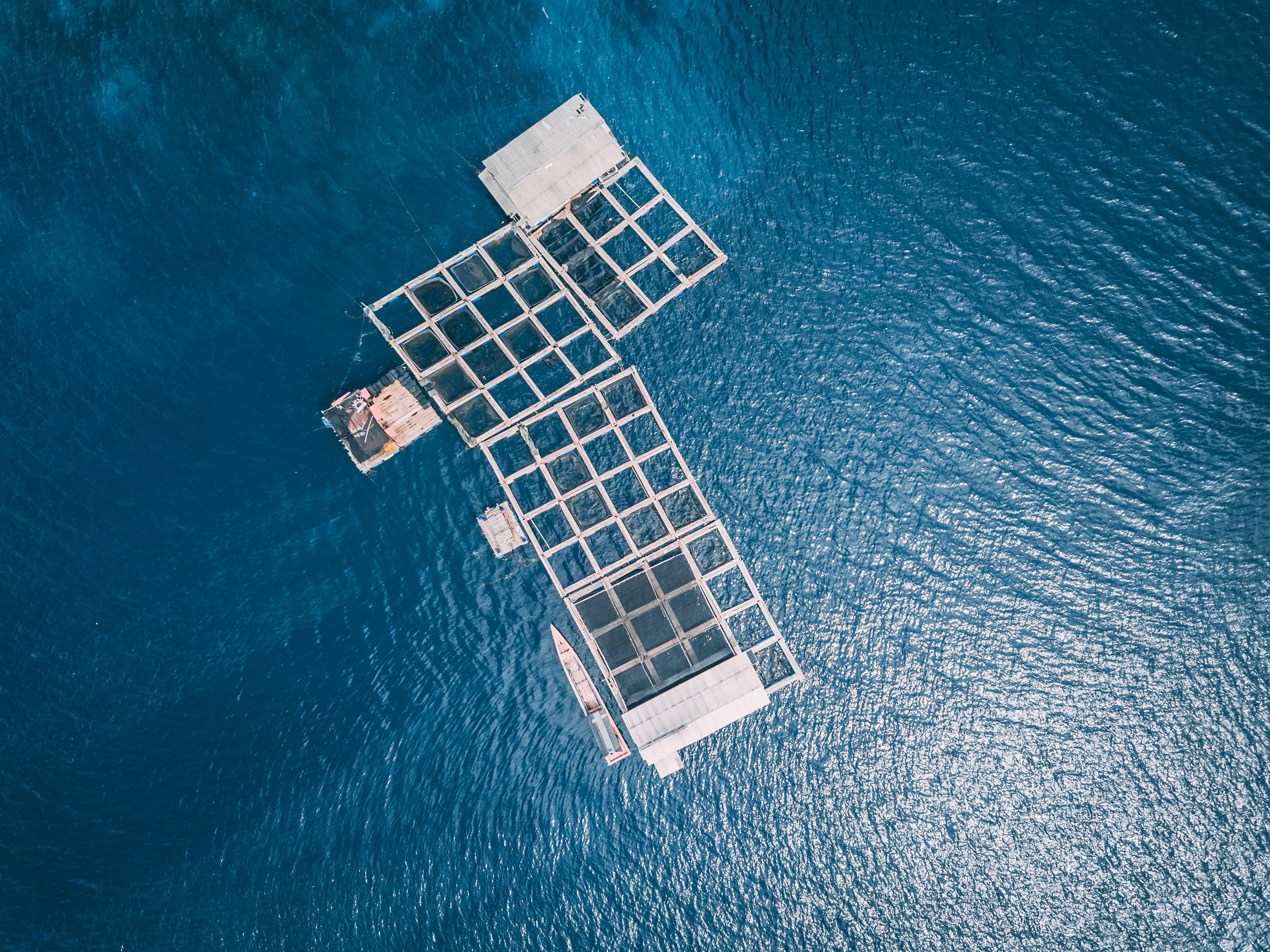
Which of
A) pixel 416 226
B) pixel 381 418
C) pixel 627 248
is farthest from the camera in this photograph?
pixel 627 248

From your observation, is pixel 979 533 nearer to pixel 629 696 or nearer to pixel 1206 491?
pixel 1206 491

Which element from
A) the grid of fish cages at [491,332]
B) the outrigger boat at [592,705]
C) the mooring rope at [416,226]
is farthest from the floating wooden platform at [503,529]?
the mooring rope at [416,226]

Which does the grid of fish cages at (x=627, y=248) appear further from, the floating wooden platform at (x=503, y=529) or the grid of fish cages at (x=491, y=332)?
the floating wooden platform at (x=503, y=529)

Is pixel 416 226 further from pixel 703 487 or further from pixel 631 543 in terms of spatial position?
pixel 703 487

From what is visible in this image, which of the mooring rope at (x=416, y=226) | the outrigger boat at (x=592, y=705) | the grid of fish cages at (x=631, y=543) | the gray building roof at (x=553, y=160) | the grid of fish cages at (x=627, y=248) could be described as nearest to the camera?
the gray building roof at (x=553, y=160)

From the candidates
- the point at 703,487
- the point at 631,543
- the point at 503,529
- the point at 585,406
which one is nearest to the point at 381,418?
the point at 503,529

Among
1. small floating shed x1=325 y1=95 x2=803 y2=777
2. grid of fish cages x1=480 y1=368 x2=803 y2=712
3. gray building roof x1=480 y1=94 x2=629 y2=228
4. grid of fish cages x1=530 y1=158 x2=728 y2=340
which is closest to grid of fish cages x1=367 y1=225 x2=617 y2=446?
small floating shed x1=325 y1=95 x2=803 y2=777
